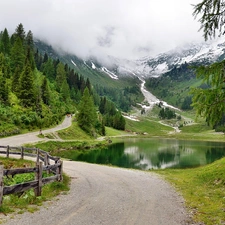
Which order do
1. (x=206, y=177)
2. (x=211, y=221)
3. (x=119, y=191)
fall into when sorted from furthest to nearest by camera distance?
(x=206, y=177) < (x=119, y=191) < (x=211, y=221)

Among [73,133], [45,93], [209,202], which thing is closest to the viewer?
[209,202]

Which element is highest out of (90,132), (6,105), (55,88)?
(55,88)

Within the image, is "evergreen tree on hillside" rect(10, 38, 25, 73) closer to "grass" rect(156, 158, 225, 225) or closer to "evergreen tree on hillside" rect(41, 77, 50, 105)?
"evergreen tree on hillside" rect(41, 77, 50, 105)

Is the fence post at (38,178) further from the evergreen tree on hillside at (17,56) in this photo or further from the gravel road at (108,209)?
the evergreen tree on hillside at (17,56)

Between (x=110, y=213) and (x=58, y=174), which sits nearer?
(x=110, y=213)

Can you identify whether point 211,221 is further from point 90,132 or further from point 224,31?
point 90,132

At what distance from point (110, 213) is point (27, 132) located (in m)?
63.6

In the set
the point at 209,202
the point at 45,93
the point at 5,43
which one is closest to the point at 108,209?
the point at 209,202

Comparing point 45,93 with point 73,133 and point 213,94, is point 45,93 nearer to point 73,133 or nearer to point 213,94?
point 73,133

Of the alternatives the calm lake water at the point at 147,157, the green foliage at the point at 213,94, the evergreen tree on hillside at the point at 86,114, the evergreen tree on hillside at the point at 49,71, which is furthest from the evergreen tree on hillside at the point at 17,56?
the green foliage at the point at 213,94

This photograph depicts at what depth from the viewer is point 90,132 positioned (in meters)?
105

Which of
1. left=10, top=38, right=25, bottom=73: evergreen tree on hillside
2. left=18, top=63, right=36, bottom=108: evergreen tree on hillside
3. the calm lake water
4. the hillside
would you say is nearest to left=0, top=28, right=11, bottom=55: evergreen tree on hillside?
the hillside

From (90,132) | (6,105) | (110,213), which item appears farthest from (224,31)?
(90,132)

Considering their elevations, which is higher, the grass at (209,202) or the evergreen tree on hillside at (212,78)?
the evergreen tree on hillside at (212,78)
